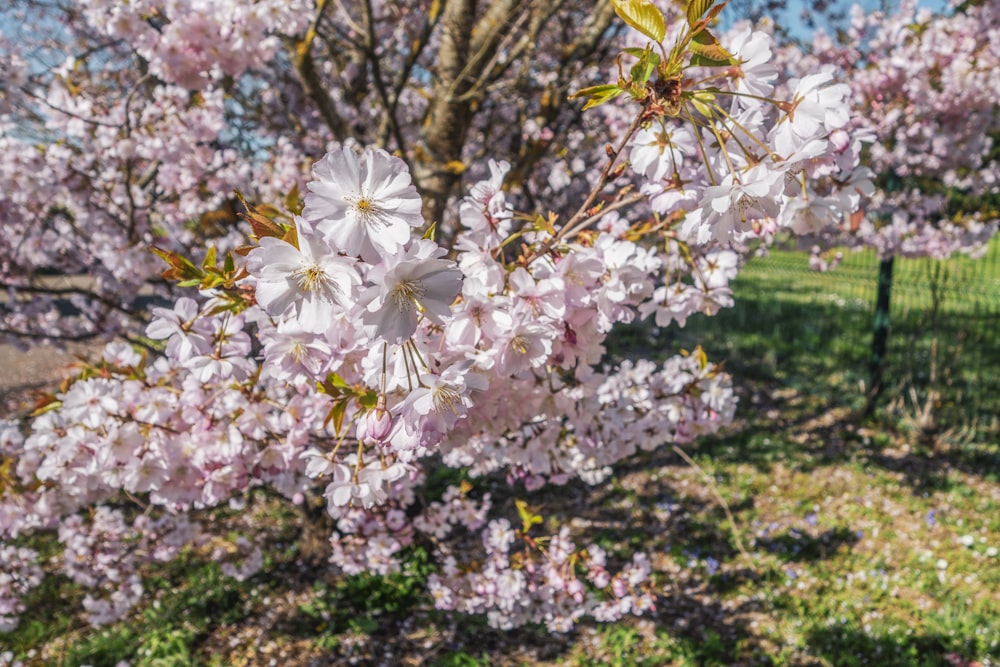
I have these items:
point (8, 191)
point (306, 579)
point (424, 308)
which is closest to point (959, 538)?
point (306, 579)

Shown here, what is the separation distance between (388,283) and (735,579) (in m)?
3.66

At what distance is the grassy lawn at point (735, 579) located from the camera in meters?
3.16

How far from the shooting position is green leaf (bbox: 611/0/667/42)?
90cm

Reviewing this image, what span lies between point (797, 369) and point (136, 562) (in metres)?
6.62

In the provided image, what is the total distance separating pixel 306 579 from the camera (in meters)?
3.80

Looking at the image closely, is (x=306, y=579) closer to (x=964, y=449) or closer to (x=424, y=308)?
(x=424, y=308)

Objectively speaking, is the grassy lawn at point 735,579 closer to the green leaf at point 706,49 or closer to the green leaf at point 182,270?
the green leaf at point 182,270

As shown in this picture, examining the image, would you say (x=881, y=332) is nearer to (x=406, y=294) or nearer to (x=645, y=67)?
(x=645, y=67)

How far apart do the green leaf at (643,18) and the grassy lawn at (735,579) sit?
301 centimetres

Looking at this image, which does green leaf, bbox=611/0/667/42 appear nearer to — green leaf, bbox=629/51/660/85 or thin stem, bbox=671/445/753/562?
green leaf, bbox=629/51/660/85

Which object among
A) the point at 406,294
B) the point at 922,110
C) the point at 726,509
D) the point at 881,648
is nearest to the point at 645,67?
the point at 406,294

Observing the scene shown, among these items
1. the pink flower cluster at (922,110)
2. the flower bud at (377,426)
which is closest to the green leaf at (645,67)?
the flower bud at (377,426)

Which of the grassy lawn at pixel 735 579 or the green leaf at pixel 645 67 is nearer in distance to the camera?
the green leaf at pixel 645 67

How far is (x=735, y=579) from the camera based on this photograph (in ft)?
12.1
